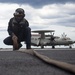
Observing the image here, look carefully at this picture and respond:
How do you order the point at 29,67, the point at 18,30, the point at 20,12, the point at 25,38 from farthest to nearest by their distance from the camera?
1. the point at 25,38
2. the point at 18,30
3. the point at 20,12
4. the point at 29,67

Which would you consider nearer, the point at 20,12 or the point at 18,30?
the point at 20,12

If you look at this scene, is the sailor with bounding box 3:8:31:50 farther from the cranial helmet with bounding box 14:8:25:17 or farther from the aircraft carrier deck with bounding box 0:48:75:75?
the aircraft carrier deck with bounding box 0:48:75:75

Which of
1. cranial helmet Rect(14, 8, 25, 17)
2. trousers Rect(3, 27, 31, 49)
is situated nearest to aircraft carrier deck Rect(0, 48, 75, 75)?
cranial helmet Rect(14, 8, 25, 17)

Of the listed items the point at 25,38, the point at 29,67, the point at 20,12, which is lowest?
the point at 25,38

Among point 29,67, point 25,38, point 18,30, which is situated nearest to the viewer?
point 29,67

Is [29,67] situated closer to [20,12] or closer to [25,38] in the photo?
[20,12]

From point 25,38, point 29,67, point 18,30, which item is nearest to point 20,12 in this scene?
point 18,30

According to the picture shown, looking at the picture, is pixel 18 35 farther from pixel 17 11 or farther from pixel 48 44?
→ pixel 48 44

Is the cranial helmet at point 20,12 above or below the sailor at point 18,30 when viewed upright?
above

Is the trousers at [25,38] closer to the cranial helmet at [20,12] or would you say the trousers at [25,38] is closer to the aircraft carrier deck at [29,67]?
the cranial helmet at [20,12]

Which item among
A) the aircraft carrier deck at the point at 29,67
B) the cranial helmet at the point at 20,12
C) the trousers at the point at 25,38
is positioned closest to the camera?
the aircraft carrier deck at the point at 29,67

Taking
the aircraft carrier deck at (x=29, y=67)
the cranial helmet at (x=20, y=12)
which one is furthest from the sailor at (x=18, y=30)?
the aircraft carrier deck at (x=29, y=67)

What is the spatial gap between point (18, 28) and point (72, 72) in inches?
260

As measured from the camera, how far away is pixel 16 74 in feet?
10.7
